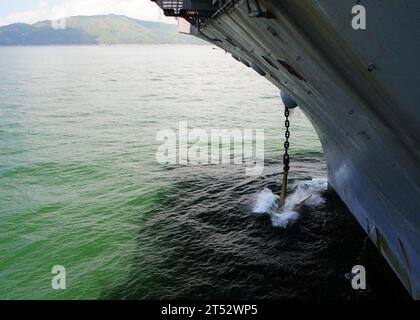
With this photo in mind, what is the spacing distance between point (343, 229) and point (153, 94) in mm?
43185

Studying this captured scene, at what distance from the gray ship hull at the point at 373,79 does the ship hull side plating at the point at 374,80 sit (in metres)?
0.01

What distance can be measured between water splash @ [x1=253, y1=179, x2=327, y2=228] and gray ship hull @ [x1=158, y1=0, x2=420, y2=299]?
13.9 ft

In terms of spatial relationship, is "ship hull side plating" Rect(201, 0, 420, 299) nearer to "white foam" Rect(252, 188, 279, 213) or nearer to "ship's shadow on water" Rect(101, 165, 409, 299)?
"ship's shadow on water" Rect(101, 165, 409, 299)

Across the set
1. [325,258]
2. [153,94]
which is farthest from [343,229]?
[153,94]

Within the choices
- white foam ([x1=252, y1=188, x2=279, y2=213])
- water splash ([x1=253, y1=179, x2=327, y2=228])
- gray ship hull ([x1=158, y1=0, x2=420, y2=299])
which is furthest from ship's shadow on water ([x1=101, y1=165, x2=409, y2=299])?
gray ship hull ([x1=158, y1=0, x2=420, y2=299])

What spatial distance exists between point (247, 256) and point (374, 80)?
27.7 ft

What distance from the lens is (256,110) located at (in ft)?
130

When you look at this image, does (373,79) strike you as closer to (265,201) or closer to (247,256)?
(247,256)

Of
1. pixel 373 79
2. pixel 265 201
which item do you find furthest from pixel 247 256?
pixel 373 79

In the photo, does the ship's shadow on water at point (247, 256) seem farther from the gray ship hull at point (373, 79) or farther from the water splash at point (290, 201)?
the gray ship hull at point (373, 79)

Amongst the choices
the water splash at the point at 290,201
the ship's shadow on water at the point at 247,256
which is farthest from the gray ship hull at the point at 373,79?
the water splash at the point at 290,201
